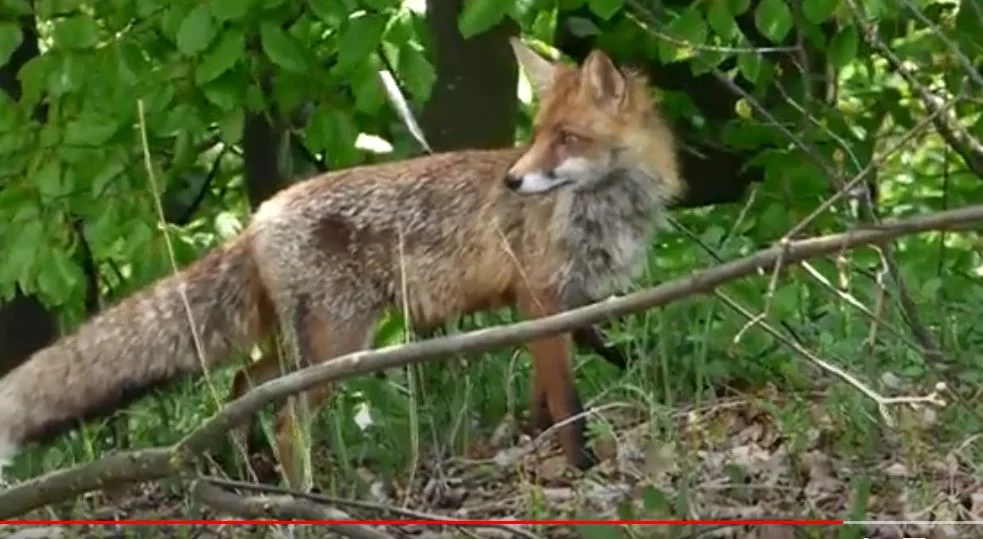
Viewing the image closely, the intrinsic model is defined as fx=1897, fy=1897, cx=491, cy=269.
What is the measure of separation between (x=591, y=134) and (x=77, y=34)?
6.22ft

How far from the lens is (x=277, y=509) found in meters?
4.17

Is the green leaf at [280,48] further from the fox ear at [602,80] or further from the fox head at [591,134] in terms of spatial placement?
the fox ear at [602,80]

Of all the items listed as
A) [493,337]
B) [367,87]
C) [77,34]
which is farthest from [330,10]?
[493,337]

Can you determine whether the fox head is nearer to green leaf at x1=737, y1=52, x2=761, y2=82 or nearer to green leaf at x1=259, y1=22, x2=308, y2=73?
green leaf at x1=737, y1=52, x2=761, y2=82

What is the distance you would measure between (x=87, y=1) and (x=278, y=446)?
2030mm

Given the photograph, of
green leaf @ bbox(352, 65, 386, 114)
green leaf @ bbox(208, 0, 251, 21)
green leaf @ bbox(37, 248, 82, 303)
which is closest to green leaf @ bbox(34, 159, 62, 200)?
green leaf @ bbox(37, 248, 82, 303)

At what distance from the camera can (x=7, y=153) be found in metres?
6.88

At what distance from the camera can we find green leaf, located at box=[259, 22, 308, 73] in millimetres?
6051

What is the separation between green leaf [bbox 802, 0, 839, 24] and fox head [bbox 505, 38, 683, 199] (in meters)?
0.58

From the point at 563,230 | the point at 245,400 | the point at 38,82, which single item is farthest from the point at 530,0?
the point at 245,400

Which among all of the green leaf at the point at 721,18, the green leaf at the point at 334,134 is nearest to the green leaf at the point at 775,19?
the green leaf at the point at 721,18

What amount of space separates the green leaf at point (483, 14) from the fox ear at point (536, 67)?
37 cm

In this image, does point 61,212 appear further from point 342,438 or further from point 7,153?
point 342,438

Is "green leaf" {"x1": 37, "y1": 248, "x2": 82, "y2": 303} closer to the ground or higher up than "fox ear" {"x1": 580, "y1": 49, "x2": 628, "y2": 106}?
closer to the ground
